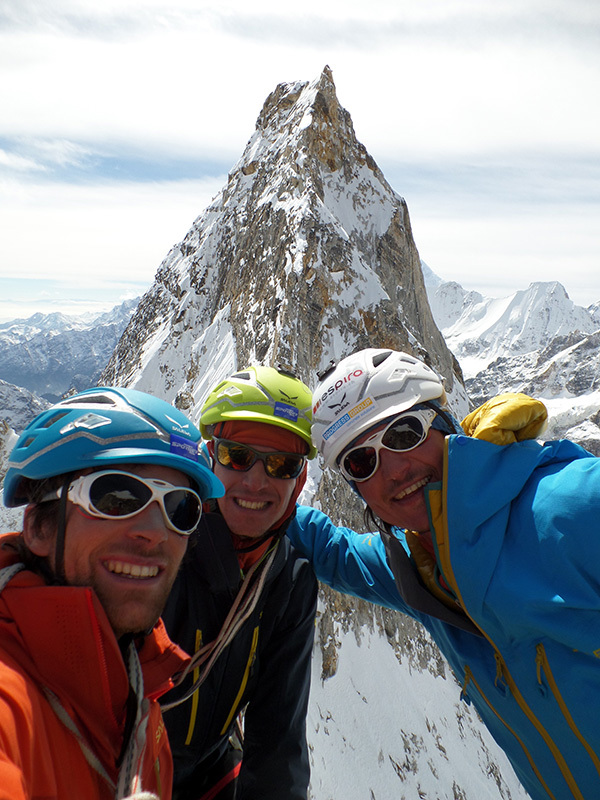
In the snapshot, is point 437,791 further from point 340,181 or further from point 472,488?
point 340,181

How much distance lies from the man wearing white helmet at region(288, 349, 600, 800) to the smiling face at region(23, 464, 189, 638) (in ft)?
5.69

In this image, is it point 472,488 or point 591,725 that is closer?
point 591,725

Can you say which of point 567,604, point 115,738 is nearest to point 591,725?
point 567,604

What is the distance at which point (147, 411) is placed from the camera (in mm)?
2568

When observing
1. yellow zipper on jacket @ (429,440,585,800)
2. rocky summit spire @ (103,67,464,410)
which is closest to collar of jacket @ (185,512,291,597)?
yellow zipper on jacket @ (429,440,585,800)

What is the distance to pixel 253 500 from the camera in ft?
13.0

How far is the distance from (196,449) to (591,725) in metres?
2.74

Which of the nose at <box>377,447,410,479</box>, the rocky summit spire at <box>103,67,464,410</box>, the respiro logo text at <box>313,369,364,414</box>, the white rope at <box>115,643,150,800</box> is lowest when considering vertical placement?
the white rope at <box>115,643,150,800</box>

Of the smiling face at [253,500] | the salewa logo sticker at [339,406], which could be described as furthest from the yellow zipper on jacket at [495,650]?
the smiling face at [253,500]

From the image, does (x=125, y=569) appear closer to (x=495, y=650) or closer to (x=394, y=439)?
(x=394, y=439)

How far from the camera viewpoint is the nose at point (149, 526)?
7.57 ft

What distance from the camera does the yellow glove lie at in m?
3.05

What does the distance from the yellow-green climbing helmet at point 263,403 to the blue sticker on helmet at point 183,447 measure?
1535 millimetres

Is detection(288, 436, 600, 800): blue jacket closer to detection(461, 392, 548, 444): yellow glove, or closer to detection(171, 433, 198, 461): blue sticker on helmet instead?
detection(461, 392, 548, 444): yellow glove
